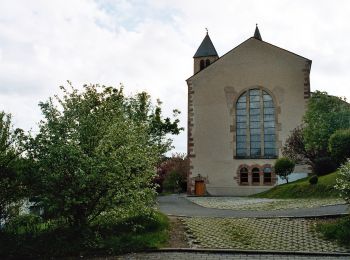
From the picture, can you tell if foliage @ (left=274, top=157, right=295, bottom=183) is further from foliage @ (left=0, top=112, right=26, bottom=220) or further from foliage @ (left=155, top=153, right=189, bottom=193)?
foliage @ (left=0, top=112, right=26, bottom=220)

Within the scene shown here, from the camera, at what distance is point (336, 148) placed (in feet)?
89.8

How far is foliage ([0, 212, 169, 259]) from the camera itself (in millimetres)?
13148

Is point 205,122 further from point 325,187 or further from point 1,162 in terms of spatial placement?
point 1,162

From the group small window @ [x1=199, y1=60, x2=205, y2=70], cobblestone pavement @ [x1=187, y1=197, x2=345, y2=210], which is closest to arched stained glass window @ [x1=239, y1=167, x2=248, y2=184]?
cobblestone pavement @ [x1=187, y1=197, x2=345, y2=210]

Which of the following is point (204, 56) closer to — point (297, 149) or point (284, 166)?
point (297, 149)

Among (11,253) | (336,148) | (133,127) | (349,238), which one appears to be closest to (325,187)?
(336,148)

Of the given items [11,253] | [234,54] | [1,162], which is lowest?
[11,253]

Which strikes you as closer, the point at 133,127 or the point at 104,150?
the point at 104,150

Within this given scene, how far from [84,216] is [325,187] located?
1654 centimetres

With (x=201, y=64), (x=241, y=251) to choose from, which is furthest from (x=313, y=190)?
(x=201, y=64)

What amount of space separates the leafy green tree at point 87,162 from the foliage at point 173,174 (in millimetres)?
34820

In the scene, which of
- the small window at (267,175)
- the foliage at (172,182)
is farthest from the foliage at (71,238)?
the foliage at (172,182)

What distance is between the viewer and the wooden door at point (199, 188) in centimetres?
3969

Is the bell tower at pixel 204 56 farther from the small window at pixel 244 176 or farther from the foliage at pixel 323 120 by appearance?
the foliage at pixel 323 120
